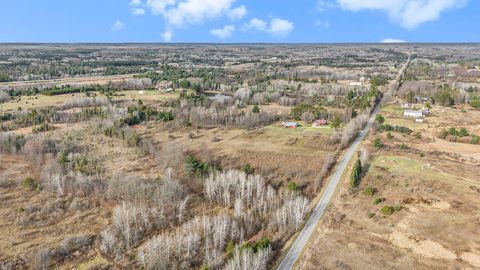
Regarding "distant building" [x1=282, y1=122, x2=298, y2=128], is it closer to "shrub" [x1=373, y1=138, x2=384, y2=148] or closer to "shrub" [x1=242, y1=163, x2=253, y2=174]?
"shrub" [x1=373, y1=138, x2=384, y2=148]

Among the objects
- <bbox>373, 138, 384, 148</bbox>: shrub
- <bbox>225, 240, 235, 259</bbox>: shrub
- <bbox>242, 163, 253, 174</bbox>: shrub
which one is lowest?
<bbox>225, 240, 235, 259</bbox>: shrub

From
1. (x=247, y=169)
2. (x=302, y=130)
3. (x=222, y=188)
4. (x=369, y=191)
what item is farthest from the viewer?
(x=302, y=130)

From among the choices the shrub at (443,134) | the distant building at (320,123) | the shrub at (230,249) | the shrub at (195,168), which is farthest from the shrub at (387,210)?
the distant building at (320,123)

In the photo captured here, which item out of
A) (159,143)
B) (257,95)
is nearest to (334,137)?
(159,143)

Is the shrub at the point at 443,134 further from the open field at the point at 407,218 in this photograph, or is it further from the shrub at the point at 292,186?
the shrub at the point at 292,186

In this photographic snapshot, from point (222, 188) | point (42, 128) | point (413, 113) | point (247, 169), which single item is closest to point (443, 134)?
point (413, 113)

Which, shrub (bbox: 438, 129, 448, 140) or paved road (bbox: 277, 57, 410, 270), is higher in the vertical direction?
shrub (bbox: 438, 129, 448, 140)

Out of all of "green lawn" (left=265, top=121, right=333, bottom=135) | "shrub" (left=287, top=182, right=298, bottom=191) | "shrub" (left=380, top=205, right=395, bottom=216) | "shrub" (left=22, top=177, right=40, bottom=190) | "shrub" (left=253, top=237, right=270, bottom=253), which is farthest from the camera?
"green lawn" (left=265, top=121, right=333, bottom=135)

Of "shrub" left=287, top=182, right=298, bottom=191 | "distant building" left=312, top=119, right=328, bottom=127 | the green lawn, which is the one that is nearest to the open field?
"shrub" left=287, top=182, right=298, bottom=191

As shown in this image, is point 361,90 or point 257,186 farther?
point 361,90

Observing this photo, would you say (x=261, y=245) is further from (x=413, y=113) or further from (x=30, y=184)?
(x=413, y=113)

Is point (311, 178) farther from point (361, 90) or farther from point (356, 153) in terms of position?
point (361, 90)
